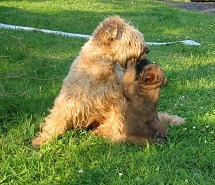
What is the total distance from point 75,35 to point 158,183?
786 centimetres

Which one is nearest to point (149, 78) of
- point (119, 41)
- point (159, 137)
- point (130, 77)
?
point (130, 77)

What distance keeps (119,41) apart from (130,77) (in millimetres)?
446

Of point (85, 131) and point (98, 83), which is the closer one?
point (98, 83)

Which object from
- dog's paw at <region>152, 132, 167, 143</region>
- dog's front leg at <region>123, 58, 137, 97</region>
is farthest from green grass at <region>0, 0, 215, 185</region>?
dog's front leg at <region>123, 58, 137, 97</region>

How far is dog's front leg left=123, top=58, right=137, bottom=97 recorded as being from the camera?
4230 mm

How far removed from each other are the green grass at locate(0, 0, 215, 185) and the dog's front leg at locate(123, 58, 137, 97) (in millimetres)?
680

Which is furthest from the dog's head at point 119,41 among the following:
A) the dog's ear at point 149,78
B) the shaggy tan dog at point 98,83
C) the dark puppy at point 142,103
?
the dog's ear at point 149,78

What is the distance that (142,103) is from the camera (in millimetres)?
4254

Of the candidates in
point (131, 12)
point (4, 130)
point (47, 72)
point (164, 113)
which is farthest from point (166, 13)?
point (4, 130)

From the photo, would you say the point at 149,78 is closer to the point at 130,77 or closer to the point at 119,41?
the point at 130,77

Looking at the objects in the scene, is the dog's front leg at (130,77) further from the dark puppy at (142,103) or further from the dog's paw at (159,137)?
the dog's paw at (159,137)

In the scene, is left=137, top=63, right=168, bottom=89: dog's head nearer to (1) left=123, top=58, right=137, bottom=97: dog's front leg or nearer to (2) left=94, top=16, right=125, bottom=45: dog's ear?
(1) left=123, top=58, right=137, bottom=97: dog's front leg

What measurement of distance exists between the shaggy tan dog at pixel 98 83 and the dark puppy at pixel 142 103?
0.15 m

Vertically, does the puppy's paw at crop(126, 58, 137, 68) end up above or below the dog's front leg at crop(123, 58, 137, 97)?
above
